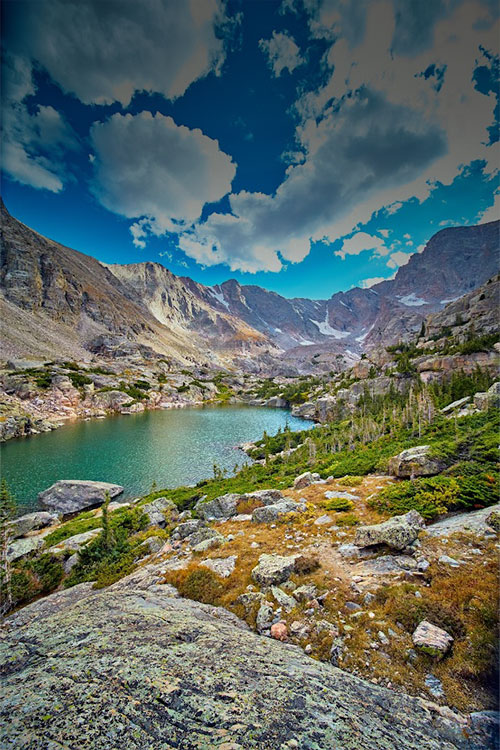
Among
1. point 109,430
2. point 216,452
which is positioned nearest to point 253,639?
point 216,452

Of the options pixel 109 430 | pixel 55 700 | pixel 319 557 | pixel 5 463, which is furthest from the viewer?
pixel 109 430

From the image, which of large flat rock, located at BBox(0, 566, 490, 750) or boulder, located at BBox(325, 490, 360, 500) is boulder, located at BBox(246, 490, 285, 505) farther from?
large flat rock, located at BBox(0, 566, 490, 750)

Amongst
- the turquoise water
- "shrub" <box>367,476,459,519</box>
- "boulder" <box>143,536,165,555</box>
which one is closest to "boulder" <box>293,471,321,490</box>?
"shrub" <box>367,476,459,519</box>

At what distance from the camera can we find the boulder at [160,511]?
64.7ft

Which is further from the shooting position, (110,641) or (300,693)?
(110,641)

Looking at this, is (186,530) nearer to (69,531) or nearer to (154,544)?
(154,544)

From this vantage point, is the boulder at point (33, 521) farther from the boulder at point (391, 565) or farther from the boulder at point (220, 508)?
the boulder at point (391, 565)

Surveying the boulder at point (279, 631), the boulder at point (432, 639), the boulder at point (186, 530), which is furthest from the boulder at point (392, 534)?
the boulder at point (186, 530)

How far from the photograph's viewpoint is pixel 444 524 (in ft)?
33.2

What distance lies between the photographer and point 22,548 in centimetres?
1736

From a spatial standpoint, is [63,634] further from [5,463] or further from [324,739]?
[5,463]

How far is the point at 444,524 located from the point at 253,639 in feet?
26.2

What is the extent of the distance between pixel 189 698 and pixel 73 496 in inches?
1208

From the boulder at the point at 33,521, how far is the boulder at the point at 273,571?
72.7 ft
